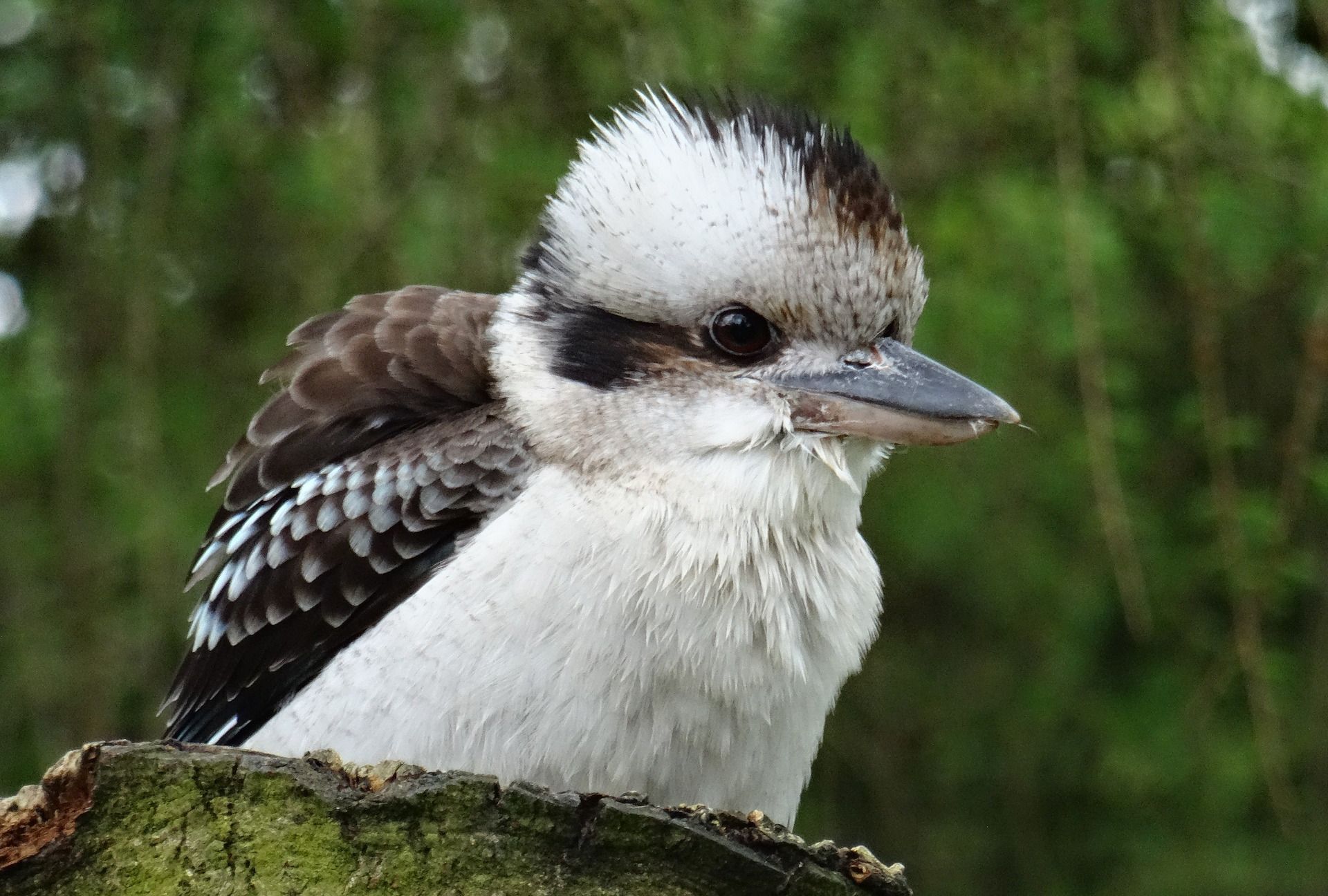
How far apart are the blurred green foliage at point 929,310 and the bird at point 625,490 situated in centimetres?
64

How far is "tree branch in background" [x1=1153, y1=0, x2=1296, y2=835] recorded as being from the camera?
11.7 feet

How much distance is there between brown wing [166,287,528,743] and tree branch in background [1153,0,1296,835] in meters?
1.63

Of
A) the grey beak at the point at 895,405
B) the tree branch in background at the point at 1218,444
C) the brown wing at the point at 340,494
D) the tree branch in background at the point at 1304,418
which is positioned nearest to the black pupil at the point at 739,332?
the grey beak at the point at 895,405

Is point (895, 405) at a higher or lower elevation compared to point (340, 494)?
higher

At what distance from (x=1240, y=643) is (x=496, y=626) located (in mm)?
1788

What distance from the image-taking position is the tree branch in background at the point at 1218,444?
357 cm

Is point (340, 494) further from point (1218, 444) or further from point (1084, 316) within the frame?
point (1218, 444)

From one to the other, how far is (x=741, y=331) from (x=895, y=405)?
1.14 feet

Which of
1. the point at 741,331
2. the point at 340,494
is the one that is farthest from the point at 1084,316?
the point at 340,494

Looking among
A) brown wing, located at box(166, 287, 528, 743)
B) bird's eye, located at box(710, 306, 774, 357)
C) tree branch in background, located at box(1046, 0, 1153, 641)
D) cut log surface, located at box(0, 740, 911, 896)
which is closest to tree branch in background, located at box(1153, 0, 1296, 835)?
A: tree branch in background, located at box(1046, 0, 1153, 641)

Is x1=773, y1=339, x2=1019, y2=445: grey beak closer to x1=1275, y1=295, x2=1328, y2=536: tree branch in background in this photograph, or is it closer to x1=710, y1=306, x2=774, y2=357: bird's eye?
x1=710, y1=306, x2=774, y2=357: bird's eye

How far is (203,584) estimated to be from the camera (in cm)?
419

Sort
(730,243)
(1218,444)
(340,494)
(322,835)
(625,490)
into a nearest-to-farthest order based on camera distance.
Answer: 1. (322,835)
2. (625,490)
3. (730,243)
4. (340,494)
5. (1218,444)

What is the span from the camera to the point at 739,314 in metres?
3.21
